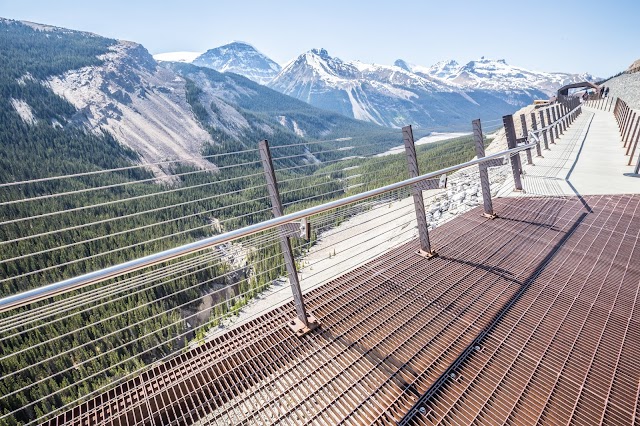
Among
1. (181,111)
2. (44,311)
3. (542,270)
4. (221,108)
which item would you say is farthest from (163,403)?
(221,108)

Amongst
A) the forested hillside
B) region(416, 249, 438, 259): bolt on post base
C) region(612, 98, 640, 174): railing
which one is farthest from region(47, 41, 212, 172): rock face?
region(416, 249, 438, 259): bolt on post base

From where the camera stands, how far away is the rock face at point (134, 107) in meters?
95.1

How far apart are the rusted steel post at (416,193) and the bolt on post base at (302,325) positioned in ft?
6.19

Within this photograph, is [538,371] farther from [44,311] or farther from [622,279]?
[44,311]

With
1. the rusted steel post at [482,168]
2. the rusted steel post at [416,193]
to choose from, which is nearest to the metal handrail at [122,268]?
the rusted steel post at [416,193]

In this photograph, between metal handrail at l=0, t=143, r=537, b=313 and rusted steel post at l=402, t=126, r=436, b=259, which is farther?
rusted steel post at l=402, t=126, r=436, b=259

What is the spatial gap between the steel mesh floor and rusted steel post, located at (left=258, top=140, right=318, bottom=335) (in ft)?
0.41

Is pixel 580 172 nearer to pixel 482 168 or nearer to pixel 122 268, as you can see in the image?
pixel 482 168

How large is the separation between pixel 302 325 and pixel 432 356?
47.9 inches

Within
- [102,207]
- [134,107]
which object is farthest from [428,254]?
[134,107]

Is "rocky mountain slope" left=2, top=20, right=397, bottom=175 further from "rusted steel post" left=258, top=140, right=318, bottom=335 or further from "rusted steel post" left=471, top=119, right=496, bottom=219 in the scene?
"rusted steel post" left=258, top=140, right=318, bottom=335

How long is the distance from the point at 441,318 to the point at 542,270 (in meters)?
1.69

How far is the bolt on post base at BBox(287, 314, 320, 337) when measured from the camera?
3.16 meters

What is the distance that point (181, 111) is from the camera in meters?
115
